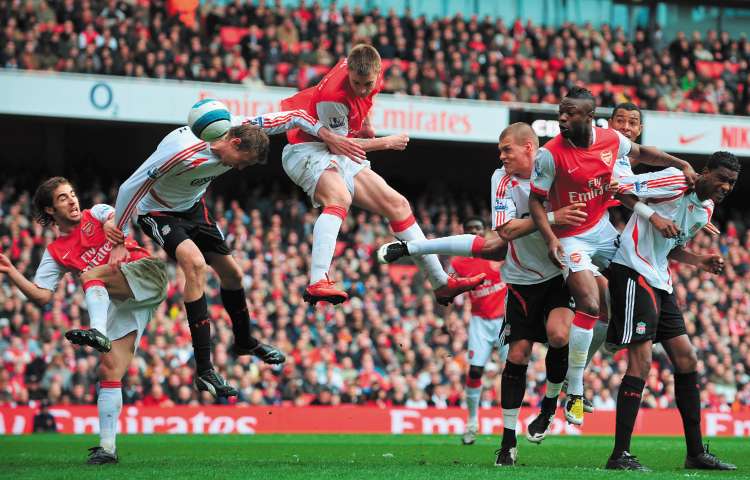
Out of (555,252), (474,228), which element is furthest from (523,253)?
(474,228)

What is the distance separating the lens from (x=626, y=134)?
10375 mm

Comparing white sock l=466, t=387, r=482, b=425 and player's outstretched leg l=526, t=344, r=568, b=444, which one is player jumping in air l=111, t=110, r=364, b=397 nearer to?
player's outstretched leg l=526, t=344, r=568, b=444

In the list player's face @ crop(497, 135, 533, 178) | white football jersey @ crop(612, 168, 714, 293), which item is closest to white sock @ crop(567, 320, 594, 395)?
white football jersey @ crop(612, 168, 714, 293)

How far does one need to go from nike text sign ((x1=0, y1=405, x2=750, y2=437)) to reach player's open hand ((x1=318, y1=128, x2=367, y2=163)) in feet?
26.0

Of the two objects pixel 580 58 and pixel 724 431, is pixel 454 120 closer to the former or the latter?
pixel 580 58

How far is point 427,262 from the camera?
9.92 m

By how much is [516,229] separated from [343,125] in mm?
1842

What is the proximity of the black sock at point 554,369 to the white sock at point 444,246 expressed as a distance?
1166 millimetres

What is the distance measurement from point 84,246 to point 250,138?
204cm

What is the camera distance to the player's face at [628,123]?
1032 centimetres

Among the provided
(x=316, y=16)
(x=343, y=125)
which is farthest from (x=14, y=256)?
(x=343, y=125)

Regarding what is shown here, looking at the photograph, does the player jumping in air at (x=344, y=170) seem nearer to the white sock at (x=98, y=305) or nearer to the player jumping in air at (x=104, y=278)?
the player jumping in air at (x=104, y=278)

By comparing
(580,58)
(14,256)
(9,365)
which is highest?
(580,58)

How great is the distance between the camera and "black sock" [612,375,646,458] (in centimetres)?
889
